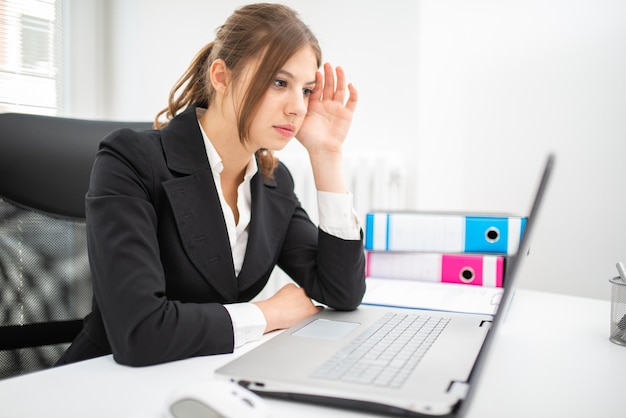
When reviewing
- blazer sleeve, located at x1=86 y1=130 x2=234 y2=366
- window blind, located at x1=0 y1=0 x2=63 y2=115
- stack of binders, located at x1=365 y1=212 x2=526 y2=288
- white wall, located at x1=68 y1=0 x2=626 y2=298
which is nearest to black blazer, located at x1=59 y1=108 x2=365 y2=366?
blazer sleeve, located at x1=86 y1=130 x2=234 y2=366

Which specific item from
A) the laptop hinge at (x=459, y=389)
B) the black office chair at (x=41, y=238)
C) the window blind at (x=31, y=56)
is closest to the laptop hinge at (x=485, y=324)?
the laptop hinge at (x=459, y=389)

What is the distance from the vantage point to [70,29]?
2.12 meters

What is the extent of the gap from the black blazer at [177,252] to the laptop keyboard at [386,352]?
0.17m

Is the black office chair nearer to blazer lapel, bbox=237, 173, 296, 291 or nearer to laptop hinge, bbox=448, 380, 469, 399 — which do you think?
blazer lapel, bbox=237, 173, 296, 291

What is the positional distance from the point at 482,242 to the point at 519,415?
75 centimetres

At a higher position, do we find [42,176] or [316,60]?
[316,60]

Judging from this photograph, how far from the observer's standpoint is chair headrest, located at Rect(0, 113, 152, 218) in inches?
41.5

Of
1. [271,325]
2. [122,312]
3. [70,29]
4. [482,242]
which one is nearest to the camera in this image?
[122,312]

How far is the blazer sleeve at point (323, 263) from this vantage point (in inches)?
40.0

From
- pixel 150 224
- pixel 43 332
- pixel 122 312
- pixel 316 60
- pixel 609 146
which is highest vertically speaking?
pixel 316 60

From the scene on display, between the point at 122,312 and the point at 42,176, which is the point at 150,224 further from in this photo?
the point at 42,176

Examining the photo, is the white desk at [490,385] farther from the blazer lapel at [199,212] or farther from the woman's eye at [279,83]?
the woman's eye at [279,83]

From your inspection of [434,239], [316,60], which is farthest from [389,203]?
[316,60]

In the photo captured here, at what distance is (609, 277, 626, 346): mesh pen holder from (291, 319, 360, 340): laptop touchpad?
0.42 metres
